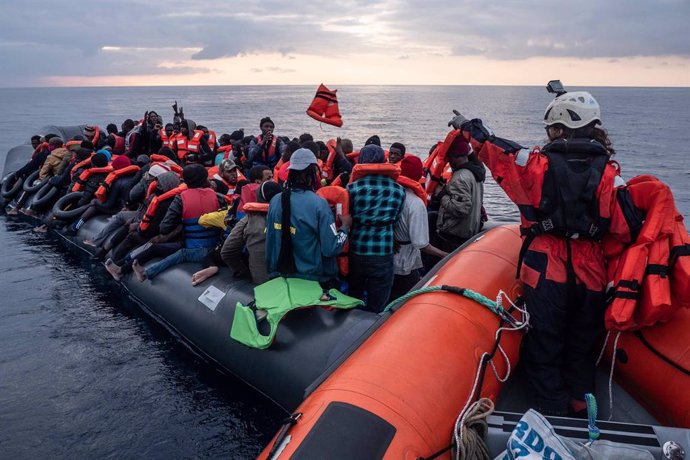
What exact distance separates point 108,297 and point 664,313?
641 centimetres

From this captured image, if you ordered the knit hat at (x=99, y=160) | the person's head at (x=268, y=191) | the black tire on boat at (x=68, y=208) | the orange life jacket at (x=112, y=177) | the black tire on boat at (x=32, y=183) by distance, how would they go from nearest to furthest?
the person's head at (x=268, y=191) < the orange life jacket at (x=112, y=177) < the black tire on boat at (x=68, y=208) < the knit hat at (x=99, y=160) < the black tire on boat at (x=32, y=183)

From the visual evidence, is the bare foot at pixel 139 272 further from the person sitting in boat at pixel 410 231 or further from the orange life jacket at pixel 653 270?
the orange life jacket at pixel 653 270

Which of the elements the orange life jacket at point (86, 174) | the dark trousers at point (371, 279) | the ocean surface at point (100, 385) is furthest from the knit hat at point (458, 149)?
the orange life jacket at point (86, 174)

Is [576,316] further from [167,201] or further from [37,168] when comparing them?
[37,168]

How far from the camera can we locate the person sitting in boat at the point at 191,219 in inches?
201

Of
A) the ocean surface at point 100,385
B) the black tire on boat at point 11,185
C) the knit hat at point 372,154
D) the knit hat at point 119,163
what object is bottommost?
the ocean surface at point 100,385

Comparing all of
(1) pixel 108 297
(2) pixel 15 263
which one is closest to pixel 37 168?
(2) pixel 15 263

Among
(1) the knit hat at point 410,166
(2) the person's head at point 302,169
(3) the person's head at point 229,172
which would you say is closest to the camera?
(2) the person's head at point 302,169

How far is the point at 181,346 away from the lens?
5301 millimetres

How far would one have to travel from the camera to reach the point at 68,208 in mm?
8547

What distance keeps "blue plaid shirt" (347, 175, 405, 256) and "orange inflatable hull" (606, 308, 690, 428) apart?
1.71 m

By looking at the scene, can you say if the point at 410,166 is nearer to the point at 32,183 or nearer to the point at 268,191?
the point at 268,191

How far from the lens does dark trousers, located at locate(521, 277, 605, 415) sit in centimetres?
256

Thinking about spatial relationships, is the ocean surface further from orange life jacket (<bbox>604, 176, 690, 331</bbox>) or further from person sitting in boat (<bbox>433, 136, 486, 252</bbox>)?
orange life jacket (<bbox>604, 176, 690, 331</bbox>)
